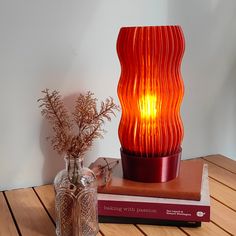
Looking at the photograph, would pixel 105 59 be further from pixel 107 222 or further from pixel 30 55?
pixel 107 222

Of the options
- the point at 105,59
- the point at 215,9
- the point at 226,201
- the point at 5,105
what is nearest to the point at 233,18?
the point at 215,9

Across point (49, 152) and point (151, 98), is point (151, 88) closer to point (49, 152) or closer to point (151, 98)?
point (151, 98)

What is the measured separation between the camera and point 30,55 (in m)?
0.91

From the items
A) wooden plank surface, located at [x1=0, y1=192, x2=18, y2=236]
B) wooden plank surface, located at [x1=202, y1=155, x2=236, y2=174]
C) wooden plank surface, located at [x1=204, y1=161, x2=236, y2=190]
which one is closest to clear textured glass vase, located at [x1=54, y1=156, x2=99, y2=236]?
wooden plank surface, located at [x1=0, y1=192, x2=18, y2=236]

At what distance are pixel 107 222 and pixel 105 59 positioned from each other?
1.40 ft

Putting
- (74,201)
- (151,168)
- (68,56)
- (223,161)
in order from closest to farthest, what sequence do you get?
(74,201) → (151,168) → (68,56) → (223,161)

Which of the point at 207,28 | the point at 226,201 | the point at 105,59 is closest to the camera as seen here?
the point at 226,201

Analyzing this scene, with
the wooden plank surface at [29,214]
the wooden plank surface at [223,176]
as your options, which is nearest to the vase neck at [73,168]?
the wooden plank surface at [29,214]

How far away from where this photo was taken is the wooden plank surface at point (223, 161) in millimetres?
1097

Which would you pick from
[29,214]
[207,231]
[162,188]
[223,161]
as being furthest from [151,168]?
[223,161]

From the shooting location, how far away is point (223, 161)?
1.15 metres

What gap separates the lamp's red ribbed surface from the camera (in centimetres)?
76

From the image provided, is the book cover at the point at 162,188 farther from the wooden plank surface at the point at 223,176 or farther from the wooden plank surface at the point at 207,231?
the wooden plank surface at the point at 223,176

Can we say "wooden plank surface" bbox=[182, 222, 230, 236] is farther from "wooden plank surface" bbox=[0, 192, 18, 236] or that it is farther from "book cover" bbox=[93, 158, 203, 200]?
"wooden plank surface" bbox=[0, 192, 18, 236]
